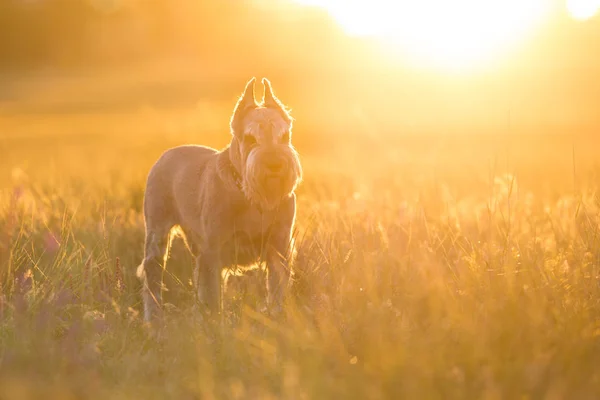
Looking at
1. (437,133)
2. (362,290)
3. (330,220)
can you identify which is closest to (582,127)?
(437,133)

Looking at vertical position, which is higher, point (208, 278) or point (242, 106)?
point (242, 106)

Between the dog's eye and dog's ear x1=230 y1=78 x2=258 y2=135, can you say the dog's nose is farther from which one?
dog's ear x1=230 y1=78 x2=258 y2=135

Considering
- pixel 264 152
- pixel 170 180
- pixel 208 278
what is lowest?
pixel 208 278

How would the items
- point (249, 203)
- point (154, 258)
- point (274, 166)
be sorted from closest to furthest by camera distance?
1. point (274, 166)
2. point (249, 203)
3. point (154, 258)

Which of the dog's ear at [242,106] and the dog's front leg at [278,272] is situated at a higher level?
the dog's ear at [242,106]

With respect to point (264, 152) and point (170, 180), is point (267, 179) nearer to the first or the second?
point (264, 152)

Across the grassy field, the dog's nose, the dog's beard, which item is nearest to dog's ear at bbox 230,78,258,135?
the dog's beard

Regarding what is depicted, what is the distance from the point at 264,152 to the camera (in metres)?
5.77

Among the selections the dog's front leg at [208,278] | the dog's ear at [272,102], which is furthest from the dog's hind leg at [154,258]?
the dog's ear at [272,102]

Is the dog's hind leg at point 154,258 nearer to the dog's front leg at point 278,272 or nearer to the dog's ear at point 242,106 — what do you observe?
the dog's front leg at point 278,272

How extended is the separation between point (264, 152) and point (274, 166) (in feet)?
0.44

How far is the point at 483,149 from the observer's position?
20.9 meters

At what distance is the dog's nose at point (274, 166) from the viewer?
226 inches

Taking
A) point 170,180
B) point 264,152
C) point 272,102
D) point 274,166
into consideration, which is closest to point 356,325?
point 274,166
